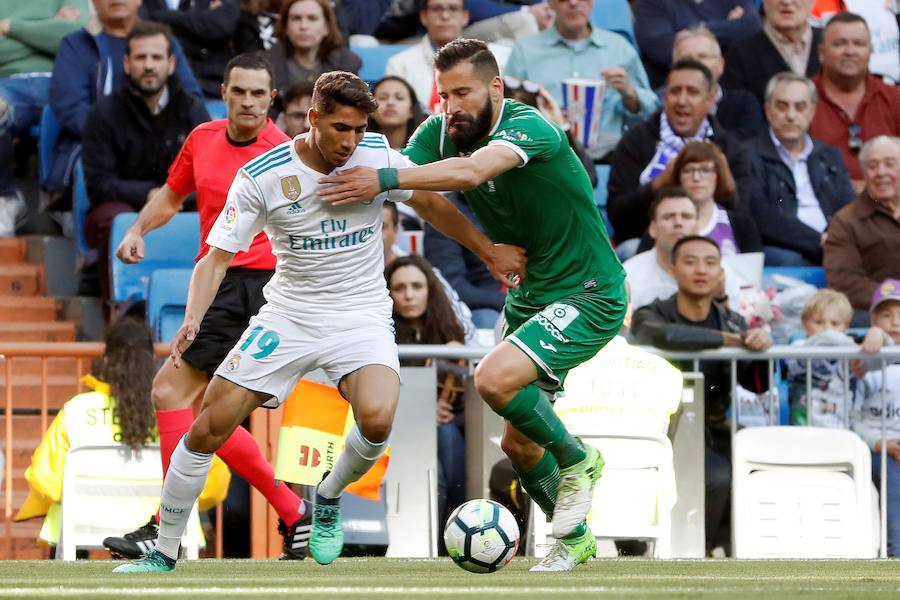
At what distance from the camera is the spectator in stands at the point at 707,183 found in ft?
38.3

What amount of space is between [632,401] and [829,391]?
56.3 inches

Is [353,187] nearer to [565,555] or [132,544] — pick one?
[565,555]

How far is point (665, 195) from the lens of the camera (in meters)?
11.2

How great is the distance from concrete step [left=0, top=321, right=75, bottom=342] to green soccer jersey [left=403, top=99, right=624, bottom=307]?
4697 mm

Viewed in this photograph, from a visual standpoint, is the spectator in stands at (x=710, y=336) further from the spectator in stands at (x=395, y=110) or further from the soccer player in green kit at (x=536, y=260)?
the soccer player in green kit at (x=536, y=260)

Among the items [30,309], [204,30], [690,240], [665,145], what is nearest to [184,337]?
[690,240]

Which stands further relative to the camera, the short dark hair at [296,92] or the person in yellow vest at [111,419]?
the short dark hair at [296,92]

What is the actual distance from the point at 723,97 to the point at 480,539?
686 centimetres

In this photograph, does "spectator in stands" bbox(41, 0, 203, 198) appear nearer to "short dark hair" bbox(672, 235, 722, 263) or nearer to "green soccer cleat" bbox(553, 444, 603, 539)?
"short dark hair" bbox(672, 235, 722, 263)

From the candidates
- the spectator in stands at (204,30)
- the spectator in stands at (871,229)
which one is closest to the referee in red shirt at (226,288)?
the spectator in stands at (204,30)

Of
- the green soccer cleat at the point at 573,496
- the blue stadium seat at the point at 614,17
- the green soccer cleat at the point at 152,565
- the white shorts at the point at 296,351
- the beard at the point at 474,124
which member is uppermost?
the blue stadium seat at the point at 614,17

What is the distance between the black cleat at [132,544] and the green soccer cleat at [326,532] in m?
1.23

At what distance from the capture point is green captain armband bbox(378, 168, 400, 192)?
268 inches

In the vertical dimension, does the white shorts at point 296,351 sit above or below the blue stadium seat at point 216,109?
below
